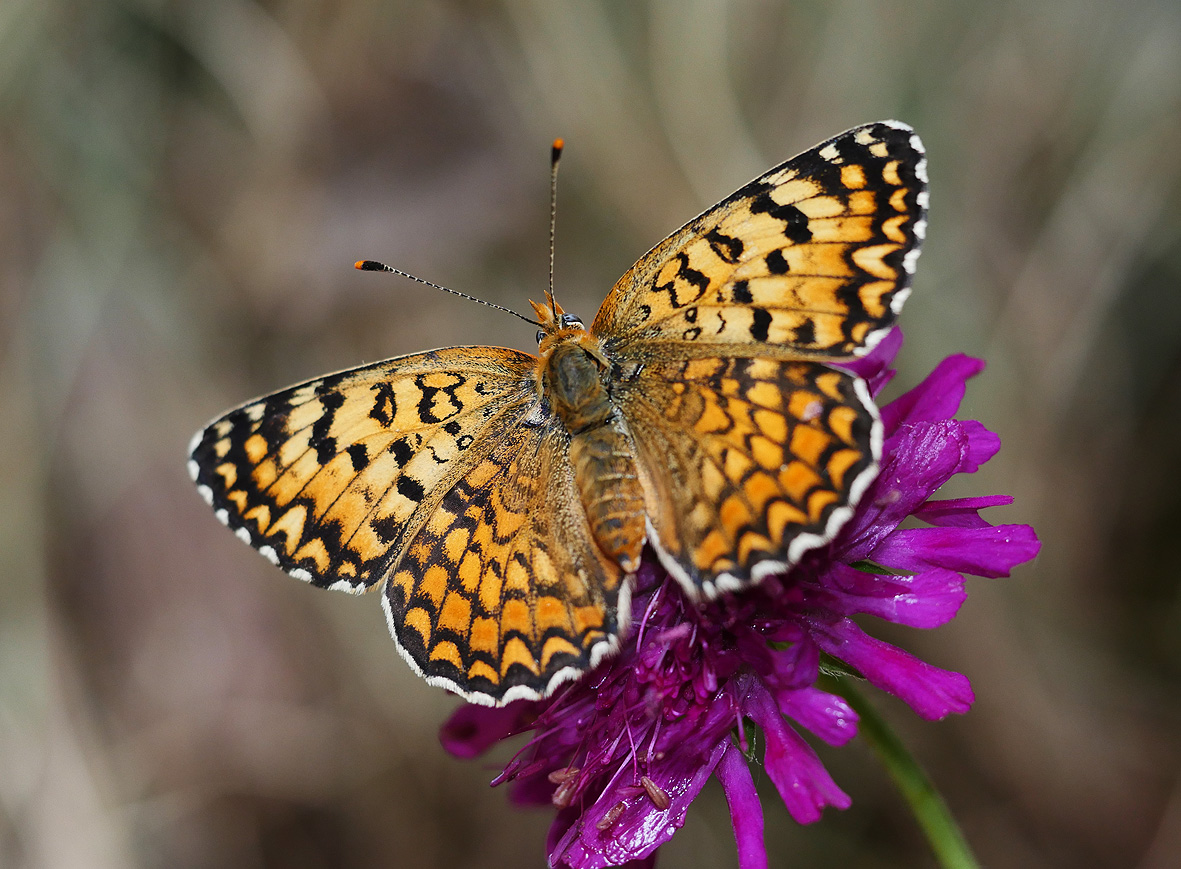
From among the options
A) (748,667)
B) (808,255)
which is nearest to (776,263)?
(808,255)

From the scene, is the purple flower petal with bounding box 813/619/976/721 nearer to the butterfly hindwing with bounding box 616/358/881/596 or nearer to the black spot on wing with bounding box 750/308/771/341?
the butterfly hindwing with bounding box 616/358/881/596

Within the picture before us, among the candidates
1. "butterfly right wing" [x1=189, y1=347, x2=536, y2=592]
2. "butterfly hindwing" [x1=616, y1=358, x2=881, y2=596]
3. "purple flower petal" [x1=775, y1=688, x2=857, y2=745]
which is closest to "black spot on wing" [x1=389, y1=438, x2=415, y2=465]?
"butterfly right wing" [x1=189, y1=347, x2=536, y2=592]

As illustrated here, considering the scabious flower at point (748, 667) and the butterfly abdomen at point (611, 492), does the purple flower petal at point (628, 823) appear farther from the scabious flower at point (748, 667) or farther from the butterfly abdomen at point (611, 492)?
the butterfly abdomen at point (611, 492)

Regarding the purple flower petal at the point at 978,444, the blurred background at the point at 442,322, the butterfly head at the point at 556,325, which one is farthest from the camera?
the blurred background at the point at 442,322

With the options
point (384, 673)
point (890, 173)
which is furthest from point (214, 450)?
point (384, 673)

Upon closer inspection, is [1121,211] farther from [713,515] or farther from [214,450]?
[214,450]

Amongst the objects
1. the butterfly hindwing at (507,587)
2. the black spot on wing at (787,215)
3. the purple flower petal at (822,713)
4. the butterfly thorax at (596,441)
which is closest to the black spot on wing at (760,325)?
the black spot on wing at (787,215)
